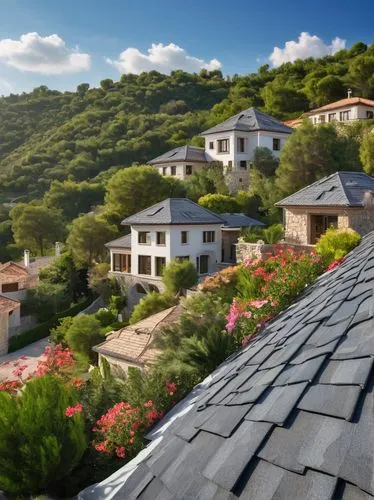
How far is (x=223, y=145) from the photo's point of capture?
4616cm

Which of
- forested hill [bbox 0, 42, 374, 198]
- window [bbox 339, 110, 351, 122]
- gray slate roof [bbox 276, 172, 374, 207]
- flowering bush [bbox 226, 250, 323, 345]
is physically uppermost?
forested hill [bbox 0, 42, 374, 198]

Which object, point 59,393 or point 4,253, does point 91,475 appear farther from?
point 4,253

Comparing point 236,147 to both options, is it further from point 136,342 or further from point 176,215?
point 136,342

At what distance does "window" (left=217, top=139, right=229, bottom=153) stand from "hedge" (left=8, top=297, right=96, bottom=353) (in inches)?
830

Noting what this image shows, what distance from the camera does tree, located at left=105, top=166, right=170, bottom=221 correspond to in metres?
40.1

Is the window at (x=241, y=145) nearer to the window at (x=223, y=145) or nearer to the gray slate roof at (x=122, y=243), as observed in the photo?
the window at (x=223, y=145)

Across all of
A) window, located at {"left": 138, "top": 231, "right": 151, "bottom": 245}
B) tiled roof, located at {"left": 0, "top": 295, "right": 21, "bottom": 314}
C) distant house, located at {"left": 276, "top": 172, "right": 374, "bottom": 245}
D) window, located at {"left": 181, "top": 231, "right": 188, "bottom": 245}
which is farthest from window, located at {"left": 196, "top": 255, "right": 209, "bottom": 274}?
tiled roof, located at {"left": 0, "top": 295, "right": 21, "bottom": 314}

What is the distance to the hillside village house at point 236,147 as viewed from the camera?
4419cm

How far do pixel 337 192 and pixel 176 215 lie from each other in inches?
508

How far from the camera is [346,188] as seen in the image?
76.7 ft

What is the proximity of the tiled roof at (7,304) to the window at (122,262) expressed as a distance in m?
7.81

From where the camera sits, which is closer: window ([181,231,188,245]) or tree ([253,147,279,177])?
window ([181,231,188,245])

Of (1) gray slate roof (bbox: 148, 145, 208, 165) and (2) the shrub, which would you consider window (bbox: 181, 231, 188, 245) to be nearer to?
(1) gray slate roof (bbox: 148, 145, 208, 165)

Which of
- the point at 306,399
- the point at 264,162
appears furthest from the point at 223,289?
the point at 264,162
